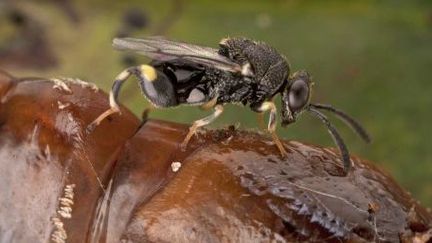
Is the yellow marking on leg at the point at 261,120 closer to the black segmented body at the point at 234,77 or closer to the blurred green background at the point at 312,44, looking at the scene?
the black segmented body at the point at 234,77

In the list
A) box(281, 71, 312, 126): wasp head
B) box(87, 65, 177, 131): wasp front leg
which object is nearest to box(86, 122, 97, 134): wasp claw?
box(87, 65, 177, 131): wasp front leg

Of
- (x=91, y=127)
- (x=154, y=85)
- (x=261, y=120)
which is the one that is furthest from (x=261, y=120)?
(x=91, y=127)

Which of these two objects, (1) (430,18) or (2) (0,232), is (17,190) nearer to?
(2) (0,232)

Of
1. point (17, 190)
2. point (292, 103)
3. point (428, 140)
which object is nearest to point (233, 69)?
A: point (292, 103)

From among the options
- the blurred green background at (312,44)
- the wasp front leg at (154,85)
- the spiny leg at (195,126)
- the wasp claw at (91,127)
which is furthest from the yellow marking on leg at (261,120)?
the blurred green background at (312,44)

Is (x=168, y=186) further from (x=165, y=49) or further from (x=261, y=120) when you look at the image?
(x=261, y=120)

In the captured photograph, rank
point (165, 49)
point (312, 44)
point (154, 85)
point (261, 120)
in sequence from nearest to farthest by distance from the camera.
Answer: point (165, 49) < point (154, 85) < point (261, 120) < point (312, 44)
